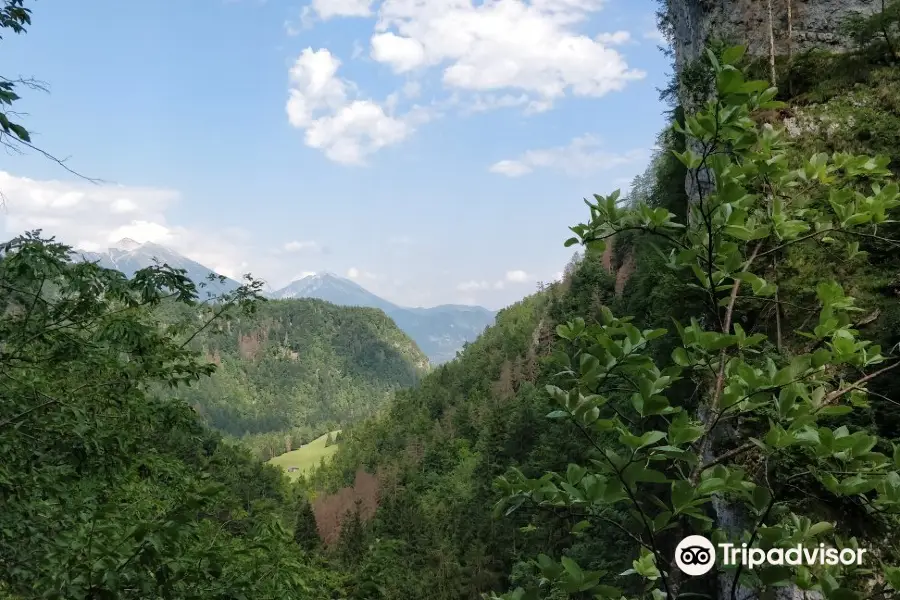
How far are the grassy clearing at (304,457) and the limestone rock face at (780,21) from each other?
141m

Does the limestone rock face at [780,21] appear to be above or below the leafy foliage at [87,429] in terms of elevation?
above

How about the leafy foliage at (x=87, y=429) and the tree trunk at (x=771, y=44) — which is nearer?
the leafy foliage at (x=87, y=429)

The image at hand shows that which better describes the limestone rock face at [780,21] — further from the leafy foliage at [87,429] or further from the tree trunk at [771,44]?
the leafy foliage at [87,429]

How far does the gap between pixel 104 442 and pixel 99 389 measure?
2.64ft

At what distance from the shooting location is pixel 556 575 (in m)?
1.89

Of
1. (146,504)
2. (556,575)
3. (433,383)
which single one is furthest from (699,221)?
(433,383)

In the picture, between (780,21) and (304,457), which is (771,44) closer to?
(780,21)

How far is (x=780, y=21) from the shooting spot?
18.0 m

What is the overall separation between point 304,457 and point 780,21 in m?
165

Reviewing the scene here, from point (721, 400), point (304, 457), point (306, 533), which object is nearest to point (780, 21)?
point (721, 400)

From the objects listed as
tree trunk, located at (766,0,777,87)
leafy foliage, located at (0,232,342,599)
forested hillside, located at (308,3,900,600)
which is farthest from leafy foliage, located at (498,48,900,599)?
tree trunk, located at (766,0,777,87)

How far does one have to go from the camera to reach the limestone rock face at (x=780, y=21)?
1723 centimetres

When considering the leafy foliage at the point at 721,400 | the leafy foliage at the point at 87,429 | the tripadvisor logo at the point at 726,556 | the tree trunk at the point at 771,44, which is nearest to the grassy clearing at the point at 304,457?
the tree trunk at the point at 771,44

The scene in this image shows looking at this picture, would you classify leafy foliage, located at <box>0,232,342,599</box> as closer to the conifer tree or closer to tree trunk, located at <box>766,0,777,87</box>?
tree trunk, located at <box>766,0,777,87</box>
